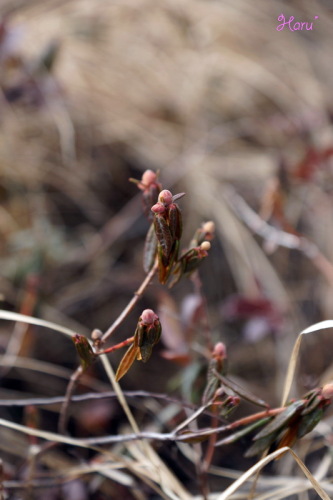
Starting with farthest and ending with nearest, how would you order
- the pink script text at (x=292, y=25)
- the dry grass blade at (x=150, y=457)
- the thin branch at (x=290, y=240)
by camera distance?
A: the pink script text at (x=292, y=25)
the thin branch at (x=290, y=240)
the dry grass blade at (x=150, y=457)

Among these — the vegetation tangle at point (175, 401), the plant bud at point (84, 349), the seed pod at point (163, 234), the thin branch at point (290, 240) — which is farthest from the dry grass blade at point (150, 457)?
the thin branch at point (290, 240)

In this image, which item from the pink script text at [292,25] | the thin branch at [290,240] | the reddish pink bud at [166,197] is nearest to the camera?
the reddish pink bud at [166,197]

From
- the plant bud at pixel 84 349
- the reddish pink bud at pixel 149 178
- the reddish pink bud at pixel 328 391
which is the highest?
the reddish pink bud at pixel 149 178

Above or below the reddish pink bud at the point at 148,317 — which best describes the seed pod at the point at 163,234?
above

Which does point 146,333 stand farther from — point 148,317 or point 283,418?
point 283,418

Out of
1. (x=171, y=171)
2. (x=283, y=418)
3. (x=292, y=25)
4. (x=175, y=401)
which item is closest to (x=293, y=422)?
(x=283, y=418)

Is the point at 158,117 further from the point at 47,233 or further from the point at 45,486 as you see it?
the point at 45,486

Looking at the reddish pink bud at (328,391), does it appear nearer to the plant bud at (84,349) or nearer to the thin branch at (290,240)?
the plant bud at (84,349)

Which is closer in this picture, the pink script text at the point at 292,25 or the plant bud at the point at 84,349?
the plant bud at the point at 84,349
